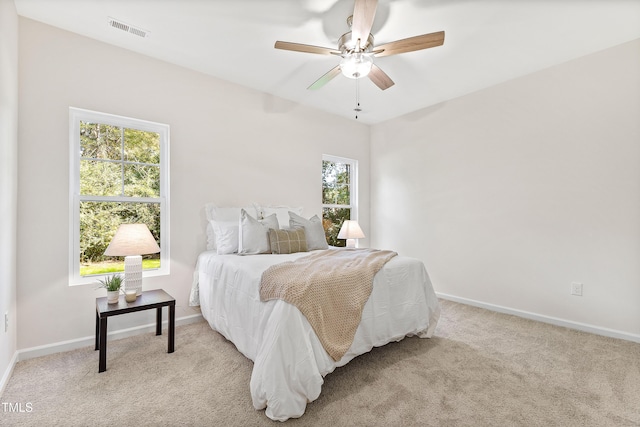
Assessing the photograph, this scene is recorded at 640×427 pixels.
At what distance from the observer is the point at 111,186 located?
283 cm

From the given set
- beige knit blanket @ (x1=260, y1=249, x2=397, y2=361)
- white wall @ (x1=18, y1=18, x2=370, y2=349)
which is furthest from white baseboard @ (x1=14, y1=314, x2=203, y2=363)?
beige knit blanket @ (x1=260, y1=249, x2=397, y2=361)

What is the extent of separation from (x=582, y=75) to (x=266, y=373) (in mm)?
3964

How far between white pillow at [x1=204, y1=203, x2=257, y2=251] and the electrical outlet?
3.59 metres

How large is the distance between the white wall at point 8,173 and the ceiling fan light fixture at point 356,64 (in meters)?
2.31

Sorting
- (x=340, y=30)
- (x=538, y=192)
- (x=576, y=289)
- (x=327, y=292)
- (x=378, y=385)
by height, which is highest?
(x=340, y=30)

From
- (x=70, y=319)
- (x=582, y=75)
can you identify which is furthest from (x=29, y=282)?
(x=582, y=75)

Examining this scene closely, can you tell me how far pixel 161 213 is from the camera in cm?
308

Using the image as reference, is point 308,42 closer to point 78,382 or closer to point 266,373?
point 266,373

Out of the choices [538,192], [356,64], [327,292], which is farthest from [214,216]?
[538,192]

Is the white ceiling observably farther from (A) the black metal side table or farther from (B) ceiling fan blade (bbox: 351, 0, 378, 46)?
(A) the black metal side table

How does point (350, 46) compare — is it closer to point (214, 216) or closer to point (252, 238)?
point (252, 238)

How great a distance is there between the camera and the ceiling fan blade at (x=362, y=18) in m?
1.84

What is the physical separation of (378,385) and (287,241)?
1484 millimetres

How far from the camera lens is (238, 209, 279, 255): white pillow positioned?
2838 millimetres
